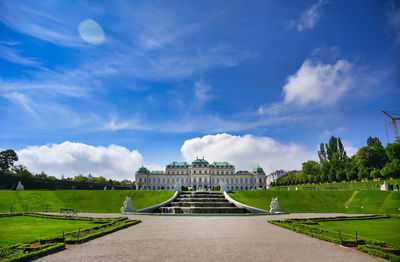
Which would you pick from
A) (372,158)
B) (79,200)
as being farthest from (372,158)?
(79,200)

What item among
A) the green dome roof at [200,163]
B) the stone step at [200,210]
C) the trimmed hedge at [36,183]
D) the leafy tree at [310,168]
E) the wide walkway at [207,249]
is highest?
the green dome roof at [200,163]

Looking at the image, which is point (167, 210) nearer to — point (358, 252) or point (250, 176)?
point (358, 252)

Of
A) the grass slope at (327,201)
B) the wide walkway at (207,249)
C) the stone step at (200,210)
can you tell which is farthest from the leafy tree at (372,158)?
the wide walkway at (207,249)

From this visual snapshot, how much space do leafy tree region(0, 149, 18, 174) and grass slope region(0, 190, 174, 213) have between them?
2204 inches

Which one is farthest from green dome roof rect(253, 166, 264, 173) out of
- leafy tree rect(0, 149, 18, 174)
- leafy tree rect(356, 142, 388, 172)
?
leafy tree rect(0, 149, 18, 174)

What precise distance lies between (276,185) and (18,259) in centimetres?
11291

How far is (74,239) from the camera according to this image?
44.4 ft

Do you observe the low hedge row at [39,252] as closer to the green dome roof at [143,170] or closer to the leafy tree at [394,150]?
the leafy tree at [394,150]

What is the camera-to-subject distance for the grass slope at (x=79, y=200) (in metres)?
36.8

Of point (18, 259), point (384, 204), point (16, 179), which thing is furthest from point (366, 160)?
point (16, 179)

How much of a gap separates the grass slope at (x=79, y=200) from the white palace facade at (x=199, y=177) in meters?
74.8

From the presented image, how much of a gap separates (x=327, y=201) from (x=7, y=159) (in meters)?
102

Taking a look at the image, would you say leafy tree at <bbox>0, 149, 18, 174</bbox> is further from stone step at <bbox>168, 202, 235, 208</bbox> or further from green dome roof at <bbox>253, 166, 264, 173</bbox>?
green dome roof at <bbox>253, 166, 264, 173</bbox>

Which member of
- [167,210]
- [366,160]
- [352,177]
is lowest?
[167,210]
